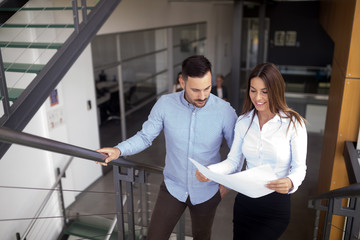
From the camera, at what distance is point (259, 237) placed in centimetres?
173

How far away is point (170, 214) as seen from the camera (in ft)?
6.14

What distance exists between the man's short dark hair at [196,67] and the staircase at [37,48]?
1085mm

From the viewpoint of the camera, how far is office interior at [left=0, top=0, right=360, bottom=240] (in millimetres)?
3532

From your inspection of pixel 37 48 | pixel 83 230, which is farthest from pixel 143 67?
pixel 37 48

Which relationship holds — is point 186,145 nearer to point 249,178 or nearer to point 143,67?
point 249,178

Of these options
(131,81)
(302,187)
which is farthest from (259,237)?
(131,81)

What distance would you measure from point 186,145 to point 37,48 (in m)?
1.87

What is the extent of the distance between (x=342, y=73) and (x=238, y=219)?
185cm

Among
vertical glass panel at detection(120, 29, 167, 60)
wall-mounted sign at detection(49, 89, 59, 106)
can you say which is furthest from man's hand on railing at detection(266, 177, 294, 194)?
vertical glass panel at detection(120, 29, 167, 60)

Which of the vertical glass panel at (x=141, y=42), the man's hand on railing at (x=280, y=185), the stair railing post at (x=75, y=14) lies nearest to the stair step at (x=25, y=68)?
the stair railing post at (x=75, y=14)

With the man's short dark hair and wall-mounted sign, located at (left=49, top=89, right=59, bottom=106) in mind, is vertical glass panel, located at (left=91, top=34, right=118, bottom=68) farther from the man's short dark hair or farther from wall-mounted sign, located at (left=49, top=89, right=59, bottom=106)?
the man's short dark hair

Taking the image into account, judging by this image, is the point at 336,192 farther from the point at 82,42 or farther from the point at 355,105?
the point at 82,42

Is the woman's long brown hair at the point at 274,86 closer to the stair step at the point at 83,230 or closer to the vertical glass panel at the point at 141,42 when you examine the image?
the stair step at the point at 83,230

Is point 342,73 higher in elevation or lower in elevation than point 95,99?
higher
